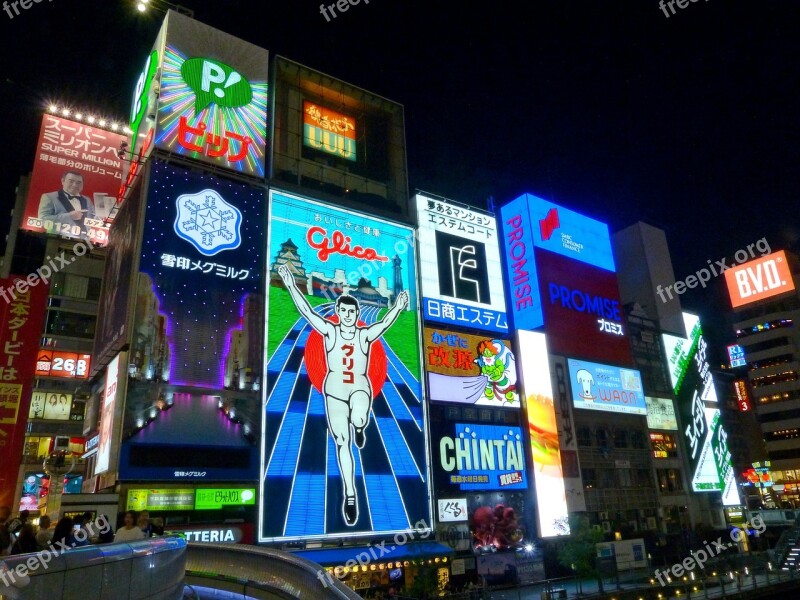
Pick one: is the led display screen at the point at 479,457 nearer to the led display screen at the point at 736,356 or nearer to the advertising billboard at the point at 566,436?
the advertising billboard at the point at 566,436

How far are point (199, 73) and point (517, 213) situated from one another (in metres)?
25.3

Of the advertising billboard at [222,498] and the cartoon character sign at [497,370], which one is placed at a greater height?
the cartoon character sign at [497,370]

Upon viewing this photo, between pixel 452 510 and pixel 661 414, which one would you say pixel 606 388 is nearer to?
pixel 661 414

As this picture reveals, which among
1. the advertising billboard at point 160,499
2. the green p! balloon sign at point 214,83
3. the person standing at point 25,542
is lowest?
the person standing at point 25,542

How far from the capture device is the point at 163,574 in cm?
621

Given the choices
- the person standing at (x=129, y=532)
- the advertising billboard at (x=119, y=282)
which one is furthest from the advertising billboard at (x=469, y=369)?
the person standing at (x=129, y=532)

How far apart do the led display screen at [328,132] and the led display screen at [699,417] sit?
3635cm

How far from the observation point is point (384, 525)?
29219 mm

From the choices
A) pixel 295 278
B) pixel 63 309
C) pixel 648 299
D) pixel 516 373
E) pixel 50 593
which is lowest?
A: pixel 50 593

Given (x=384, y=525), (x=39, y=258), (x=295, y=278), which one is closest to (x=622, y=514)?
(x=384, y=525)

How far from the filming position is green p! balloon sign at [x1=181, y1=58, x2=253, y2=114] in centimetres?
3145

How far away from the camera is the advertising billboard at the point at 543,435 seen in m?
37.1

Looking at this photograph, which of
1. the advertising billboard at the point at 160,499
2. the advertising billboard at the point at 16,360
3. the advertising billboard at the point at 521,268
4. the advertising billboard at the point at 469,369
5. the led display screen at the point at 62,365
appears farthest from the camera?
the advertising billboard at the point at 521,268

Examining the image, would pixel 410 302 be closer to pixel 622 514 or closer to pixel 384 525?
pixel 384 525
